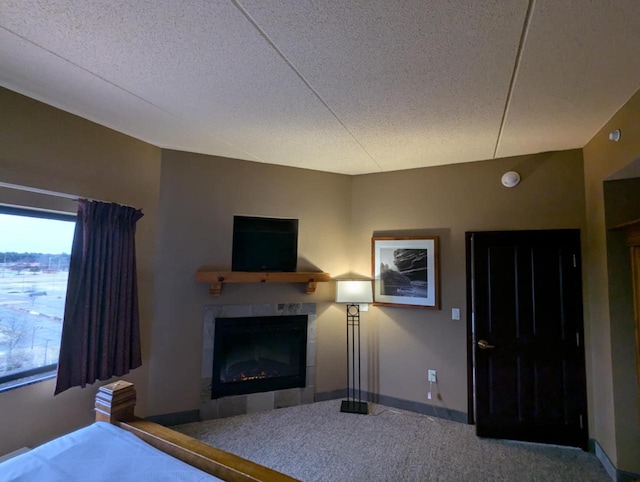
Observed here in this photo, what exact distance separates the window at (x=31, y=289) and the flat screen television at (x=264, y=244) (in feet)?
4.77

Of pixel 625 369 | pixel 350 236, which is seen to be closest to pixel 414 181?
pixel 350 236

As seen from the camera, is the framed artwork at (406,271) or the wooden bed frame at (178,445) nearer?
the wooden bed frame at (178,445)

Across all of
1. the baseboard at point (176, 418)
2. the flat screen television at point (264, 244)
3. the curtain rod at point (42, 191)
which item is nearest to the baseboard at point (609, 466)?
the flat screen television at point (264, 244)

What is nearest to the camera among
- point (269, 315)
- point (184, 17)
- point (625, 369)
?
point (184, 17)

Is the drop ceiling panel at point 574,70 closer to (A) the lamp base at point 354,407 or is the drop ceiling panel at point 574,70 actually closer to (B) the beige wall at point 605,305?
(B) the beige wall at point 605,305

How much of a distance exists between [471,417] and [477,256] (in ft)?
5.41

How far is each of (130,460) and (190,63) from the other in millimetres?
1979

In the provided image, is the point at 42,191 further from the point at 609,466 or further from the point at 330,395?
the point at 609,466

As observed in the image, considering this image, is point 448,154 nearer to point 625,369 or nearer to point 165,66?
point 625,369

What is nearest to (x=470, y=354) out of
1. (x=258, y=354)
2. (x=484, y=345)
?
(x=484, y=345)

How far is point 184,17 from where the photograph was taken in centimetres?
147

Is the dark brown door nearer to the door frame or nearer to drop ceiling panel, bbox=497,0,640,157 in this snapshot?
the door frame

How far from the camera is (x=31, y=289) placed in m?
2.36

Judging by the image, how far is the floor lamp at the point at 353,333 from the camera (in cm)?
360
